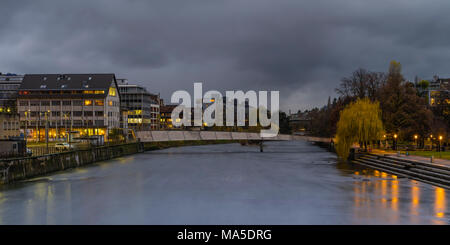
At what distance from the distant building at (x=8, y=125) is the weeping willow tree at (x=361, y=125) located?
4592cm

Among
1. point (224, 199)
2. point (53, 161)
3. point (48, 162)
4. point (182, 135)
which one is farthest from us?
point (182, 135)

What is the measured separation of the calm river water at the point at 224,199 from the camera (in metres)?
21.6

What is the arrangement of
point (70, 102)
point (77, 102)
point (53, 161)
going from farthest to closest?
point (77, 102) → point (70, 102) → point (53, 161)

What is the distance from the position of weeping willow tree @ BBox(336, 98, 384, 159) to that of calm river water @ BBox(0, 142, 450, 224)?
9922mm

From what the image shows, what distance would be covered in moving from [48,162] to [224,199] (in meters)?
23.4

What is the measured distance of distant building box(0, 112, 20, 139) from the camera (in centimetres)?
4891

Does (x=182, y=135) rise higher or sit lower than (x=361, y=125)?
lower

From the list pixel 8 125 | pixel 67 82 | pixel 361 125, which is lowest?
pixel 361 125

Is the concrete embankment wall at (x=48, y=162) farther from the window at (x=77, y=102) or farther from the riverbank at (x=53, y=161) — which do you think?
the window at (x=77, y=102)

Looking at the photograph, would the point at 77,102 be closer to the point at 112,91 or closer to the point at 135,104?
the point at 112,91

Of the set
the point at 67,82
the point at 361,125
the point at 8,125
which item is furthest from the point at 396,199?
the point at 67,82

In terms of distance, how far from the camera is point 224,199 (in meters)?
27.3
